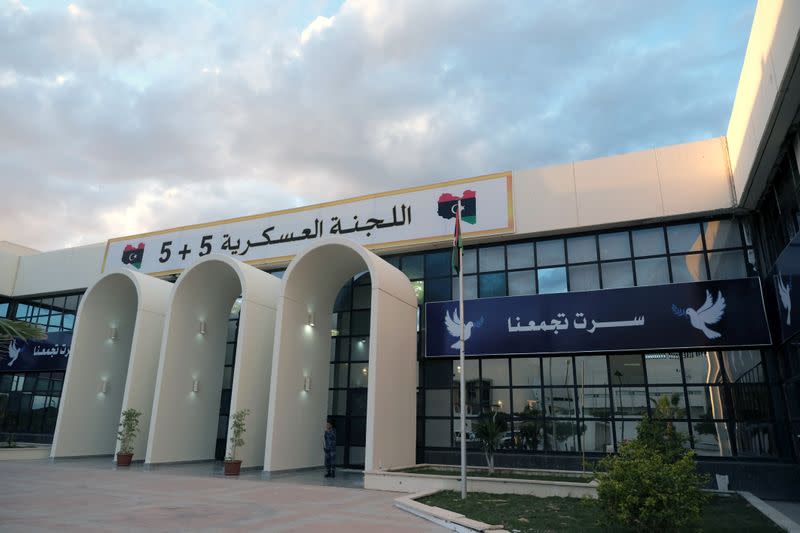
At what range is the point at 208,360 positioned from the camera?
1898cm

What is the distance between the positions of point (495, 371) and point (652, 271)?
5.37 metres

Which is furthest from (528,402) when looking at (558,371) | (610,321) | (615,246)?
(615,246)

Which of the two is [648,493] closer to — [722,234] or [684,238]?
[684,238]

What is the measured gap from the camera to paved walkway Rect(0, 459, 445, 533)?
833 cm

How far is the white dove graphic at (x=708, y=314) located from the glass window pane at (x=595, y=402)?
291cm

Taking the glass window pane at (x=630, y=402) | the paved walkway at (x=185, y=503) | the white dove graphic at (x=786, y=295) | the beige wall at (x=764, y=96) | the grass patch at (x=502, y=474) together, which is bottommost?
the paved walkway at (x=185, y=503)

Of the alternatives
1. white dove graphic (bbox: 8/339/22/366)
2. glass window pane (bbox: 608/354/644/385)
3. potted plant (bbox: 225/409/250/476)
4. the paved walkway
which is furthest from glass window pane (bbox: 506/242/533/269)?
white dove graphic (bbox: 8/339/22/366)

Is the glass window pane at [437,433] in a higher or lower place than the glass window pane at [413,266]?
lower

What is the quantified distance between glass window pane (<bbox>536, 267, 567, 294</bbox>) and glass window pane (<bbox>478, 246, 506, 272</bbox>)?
4.24 feet

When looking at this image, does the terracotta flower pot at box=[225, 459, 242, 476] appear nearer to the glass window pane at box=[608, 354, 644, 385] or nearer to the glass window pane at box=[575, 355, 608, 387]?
the glass window pane at box=[575, 355, 608, 387]

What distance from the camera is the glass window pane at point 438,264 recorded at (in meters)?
18.2

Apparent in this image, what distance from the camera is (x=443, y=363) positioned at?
57.0 feet

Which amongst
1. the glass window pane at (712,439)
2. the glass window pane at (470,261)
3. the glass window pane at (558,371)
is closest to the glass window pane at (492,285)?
the glass window pane at (470,261)

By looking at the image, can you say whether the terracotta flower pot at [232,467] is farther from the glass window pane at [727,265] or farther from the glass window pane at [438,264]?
the glass window pane at [727,265]
